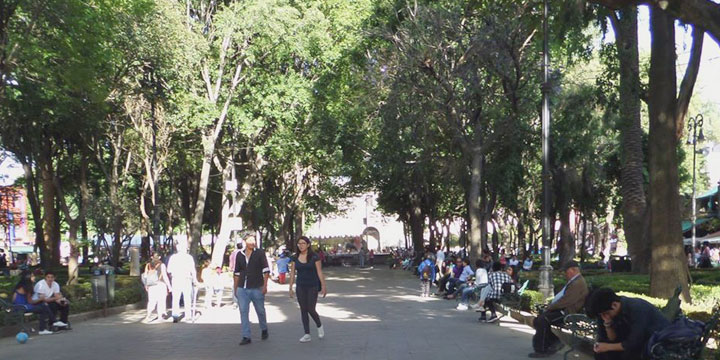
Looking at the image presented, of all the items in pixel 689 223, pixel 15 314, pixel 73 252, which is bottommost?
pixel 15 314

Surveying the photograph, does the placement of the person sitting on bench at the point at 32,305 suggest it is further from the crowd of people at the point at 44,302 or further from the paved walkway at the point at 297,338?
the paved walkway at the point at 297,338

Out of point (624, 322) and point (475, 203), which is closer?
point (624, 322)

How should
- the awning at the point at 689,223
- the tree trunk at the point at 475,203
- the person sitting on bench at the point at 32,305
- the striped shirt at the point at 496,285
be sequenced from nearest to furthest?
the person sitting on bench at the point at 32,305
the striped shirt at the point at 496,285
the tree trunk at the point at 475,203
the awning at the point at 689,223

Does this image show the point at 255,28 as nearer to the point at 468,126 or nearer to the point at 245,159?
the point at 468,126

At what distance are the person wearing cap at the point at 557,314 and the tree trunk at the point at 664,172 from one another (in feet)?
10.9

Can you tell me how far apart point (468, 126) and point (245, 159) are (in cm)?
1510

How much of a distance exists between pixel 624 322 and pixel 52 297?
39.6ft

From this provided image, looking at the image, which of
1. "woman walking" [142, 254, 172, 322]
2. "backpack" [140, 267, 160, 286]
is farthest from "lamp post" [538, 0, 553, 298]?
"backpack" [140, 267, 160, 286]

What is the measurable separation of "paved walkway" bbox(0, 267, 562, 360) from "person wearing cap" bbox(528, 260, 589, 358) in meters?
0.23

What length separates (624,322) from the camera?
729 centimetres

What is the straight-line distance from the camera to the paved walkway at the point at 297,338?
11.6 meters

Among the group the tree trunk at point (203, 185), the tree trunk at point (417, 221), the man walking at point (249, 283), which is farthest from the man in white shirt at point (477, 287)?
the tree trunk at point (417, 221)

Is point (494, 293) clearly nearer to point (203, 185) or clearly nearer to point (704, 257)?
→ point (203, 185)

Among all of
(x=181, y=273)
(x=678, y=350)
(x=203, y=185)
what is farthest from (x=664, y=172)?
(x=203, y=185)
